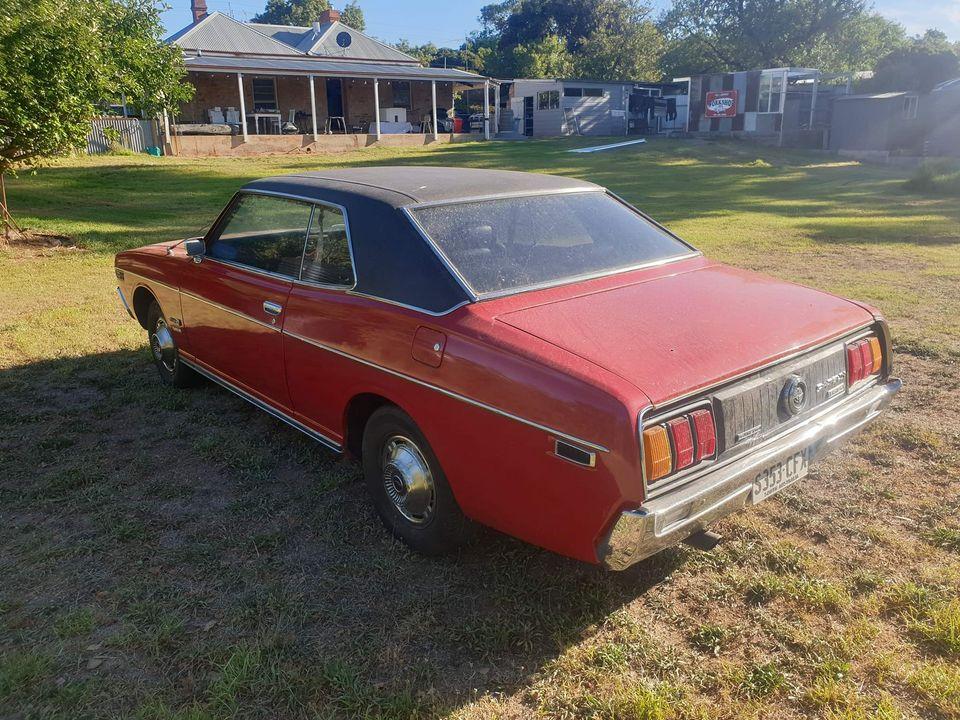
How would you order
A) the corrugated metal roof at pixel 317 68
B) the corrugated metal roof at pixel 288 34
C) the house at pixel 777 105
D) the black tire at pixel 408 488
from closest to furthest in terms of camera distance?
the black tire at pixel 408 488
the corrugated metal roof at pixel 317 68
the house at pixel 777 105
the corrugated metal roof at pixel 288 34

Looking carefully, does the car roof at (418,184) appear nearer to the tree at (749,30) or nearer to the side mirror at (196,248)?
the side mirror at (196,248)

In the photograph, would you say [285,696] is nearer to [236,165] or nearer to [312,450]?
[312,450]

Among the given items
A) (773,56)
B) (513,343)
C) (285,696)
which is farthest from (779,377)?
(773,56)

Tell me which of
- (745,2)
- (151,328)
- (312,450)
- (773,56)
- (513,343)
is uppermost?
(745,2)

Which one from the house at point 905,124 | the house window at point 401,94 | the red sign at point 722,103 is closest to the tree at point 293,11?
the house window at point 401,94

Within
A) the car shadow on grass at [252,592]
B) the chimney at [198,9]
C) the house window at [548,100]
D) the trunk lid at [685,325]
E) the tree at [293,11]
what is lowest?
the car shadow on grass at [252,592]

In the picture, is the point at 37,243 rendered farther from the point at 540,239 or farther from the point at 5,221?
the point at 540,239

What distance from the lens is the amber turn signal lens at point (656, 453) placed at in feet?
8.09

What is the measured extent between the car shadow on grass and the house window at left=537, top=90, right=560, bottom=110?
33.7 m

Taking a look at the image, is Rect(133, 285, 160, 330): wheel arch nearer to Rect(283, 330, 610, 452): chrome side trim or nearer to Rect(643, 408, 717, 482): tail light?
Rect(283, 330, 610, 452): chrome side trim

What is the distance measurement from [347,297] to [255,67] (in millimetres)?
26045

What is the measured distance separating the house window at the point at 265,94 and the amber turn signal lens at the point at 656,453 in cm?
3113

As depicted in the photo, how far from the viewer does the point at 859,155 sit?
92.9 ft

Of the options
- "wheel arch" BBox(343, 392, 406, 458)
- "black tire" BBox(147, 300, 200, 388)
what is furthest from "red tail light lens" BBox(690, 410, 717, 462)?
"black tire" BBox(147, 300, 200, 388)
